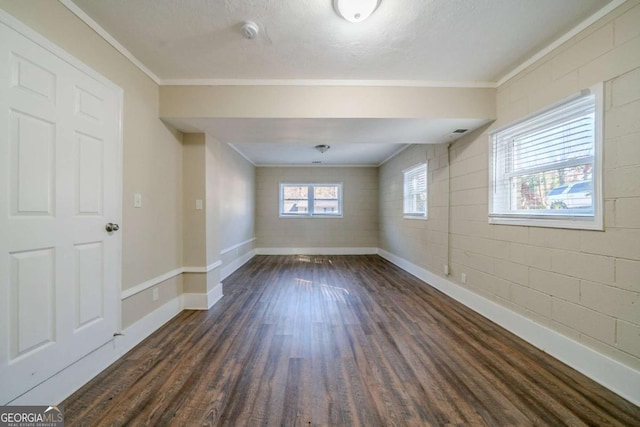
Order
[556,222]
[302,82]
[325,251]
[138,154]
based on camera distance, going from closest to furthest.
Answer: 1. [556,222]
2. [138,154]
3. [302,82]
4. [325,251]

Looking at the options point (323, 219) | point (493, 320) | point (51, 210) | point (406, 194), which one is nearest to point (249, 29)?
point (51, 210)

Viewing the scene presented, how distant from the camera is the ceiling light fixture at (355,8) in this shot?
148cm

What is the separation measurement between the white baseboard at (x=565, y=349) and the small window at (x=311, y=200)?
161 inches

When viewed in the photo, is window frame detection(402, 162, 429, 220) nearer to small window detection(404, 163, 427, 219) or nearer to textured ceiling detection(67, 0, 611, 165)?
small window detection(404, 163, 427, 219)

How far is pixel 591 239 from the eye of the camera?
167cm

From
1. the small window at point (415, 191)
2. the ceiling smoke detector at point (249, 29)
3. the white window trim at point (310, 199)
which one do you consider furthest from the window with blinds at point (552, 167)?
the white window trim at point (310, 199)

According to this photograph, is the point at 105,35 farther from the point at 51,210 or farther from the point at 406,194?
the point at 406,194

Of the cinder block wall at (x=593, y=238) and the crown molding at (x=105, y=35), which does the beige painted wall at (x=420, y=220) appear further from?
the crown molding at (x=105, y=35)

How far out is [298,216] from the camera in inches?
261

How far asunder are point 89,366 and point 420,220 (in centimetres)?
434

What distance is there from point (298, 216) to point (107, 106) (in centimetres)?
502

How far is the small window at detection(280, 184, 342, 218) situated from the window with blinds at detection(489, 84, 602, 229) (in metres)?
4.39

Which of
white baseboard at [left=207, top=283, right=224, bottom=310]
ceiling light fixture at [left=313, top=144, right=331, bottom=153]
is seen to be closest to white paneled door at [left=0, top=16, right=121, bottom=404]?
white baseboard at [left=207, top=283, right=224, bottom=310]

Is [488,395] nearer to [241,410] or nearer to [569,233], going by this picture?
[569,233]
